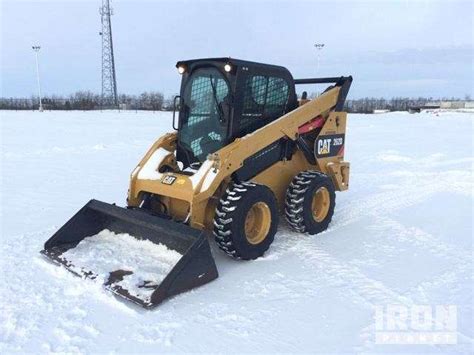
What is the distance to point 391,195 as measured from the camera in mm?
8219

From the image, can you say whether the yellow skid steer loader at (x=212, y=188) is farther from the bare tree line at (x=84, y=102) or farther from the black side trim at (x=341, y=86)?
the bare tree line at (x=84, y=102)

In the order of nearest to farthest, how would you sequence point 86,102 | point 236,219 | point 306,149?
point 236,219, point 306,149, point 86,102

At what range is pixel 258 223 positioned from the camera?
519 cm

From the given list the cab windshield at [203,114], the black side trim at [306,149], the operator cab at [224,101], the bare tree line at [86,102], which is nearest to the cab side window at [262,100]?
the operator cab at [224,101]

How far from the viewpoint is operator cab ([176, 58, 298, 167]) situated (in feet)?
17.3

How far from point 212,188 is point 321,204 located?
1.97 m

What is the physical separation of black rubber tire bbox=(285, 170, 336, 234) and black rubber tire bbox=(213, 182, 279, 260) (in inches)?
29.5

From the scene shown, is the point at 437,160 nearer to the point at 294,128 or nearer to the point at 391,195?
the point at 391,195

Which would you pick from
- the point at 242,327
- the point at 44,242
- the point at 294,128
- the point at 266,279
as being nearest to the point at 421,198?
the point at 294,128

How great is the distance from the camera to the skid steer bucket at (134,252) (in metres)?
4.09

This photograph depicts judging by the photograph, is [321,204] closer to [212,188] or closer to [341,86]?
[341,86]

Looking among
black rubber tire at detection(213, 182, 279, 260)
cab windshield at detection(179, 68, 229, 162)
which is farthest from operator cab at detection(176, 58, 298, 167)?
black rubber tire at detection(213, 182, 279, 260)

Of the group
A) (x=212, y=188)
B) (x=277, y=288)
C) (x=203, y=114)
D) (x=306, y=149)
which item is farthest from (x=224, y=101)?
(x=277, y=288)

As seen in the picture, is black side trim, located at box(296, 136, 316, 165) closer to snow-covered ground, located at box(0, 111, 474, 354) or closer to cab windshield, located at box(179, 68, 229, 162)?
snow-covered ground, located at box(0, 111, 474, 354)
